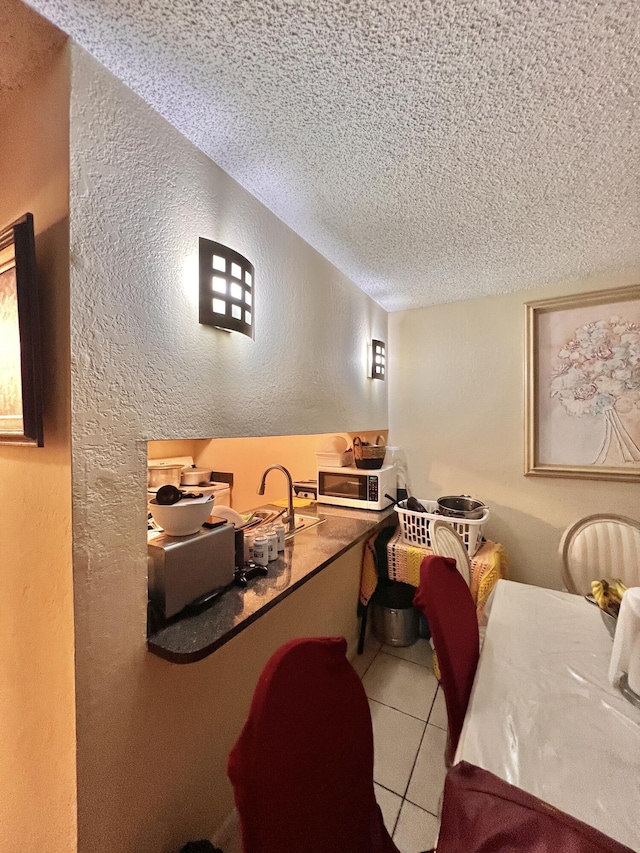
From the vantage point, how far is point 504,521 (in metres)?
2.18

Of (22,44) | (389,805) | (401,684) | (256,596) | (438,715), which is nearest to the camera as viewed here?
(22,44)

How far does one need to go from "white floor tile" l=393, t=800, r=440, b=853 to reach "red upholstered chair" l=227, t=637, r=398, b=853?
60 cm

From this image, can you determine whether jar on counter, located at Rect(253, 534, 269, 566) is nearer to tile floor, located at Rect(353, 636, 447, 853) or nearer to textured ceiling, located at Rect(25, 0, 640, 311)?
tile floor, located at Rect(353, 636, 447, 853)

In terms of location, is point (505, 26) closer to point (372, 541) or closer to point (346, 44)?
point (346, 44)

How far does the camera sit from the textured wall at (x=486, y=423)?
6.65ft

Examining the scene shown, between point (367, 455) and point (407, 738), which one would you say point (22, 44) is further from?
point (407, 738)

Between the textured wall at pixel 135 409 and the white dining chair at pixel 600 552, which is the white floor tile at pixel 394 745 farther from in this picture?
the white dining chair at pixel 600 552

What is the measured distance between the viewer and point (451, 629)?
104 cm

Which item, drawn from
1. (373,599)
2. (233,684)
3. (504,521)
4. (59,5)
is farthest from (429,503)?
(59,5)

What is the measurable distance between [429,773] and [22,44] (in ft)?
8.48

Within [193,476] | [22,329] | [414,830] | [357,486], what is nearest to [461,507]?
[357,486]

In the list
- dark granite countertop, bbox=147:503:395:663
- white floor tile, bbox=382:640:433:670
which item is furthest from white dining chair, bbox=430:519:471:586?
white floor tile, bbox=382:640:433:670

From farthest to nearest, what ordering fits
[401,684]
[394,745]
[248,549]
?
1. [401,684]
2. [394,745]
3. [248,549]

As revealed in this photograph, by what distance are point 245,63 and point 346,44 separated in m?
0.23
